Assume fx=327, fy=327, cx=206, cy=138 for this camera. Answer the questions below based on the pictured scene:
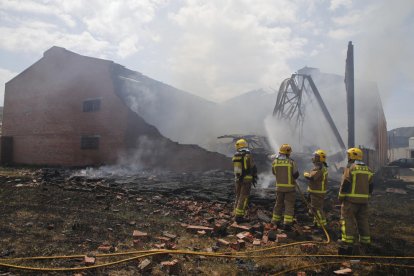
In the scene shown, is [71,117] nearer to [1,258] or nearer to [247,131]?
[247,131]

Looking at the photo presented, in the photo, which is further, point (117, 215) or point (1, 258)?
point (117, 215)

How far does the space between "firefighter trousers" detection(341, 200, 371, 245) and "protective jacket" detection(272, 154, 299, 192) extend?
4.58 ft

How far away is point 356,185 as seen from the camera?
5496 mm

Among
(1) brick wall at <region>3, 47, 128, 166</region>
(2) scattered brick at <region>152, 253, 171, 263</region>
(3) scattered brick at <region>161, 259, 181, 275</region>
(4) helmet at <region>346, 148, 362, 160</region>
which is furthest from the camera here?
(1) brick wall at <region>3, 47, 128, 166</region>

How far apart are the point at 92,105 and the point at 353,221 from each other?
688 inches

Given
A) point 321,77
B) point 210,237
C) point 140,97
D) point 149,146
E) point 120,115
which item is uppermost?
point 321,77

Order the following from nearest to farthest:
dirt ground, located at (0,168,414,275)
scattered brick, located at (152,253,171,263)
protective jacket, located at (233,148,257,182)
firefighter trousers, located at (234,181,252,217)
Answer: dirt ground, located at (0,168,414,275) < scattered brick, located at (152,253,171,263) < firefighter trousers, located at (234,181,252,217) < protective jacket, located at (233,148,257,182)

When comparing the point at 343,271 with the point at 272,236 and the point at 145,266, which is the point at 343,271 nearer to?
the point at 272,236

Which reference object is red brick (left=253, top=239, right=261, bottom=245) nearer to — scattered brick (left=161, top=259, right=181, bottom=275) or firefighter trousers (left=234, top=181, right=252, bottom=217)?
firefighter trousers (left=234, top=181, right=252, bottom=217)

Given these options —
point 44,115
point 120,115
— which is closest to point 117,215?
point 120,115

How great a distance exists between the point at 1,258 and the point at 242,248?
3.44m

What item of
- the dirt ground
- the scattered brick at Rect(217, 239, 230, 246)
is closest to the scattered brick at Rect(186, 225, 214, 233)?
the dirt ground

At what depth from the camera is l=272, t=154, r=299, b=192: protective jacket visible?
268 inches

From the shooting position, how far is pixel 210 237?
607 centimetres
